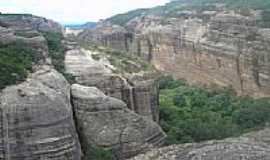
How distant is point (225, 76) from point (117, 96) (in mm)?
18647

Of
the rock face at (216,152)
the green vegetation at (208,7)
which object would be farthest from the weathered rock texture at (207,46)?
the rock face at (216,152)

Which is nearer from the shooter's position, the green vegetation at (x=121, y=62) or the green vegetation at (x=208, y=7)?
the green vegetation at (x=121, y=62)

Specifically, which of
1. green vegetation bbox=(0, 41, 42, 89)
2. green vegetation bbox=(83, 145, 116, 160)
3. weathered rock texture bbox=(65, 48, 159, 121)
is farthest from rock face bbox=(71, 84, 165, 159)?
weathered rock texture bbox=(65, 48, 159, 121)

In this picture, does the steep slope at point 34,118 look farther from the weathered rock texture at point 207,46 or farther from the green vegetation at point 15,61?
the weathered rock texture at point 207,46

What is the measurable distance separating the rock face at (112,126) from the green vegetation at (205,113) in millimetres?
1750

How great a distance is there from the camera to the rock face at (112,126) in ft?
63.2

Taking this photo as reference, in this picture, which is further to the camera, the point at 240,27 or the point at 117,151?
A: the point at 240,27

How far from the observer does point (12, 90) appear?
17875mm

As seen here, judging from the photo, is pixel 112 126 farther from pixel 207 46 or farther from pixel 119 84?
pixel 207 46

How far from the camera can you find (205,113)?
2900 cm

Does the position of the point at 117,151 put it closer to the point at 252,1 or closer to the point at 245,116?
the point at 245,116

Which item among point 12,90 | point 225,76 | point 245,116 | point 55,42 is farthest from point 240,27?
point 12,90

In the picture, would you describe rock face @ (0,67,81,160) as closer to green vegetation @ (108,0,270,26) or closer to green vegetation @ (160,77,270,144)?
green vegetation @ (160,77,270,144)

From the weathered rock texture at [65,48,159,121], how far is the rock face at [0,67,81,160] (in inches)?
202
